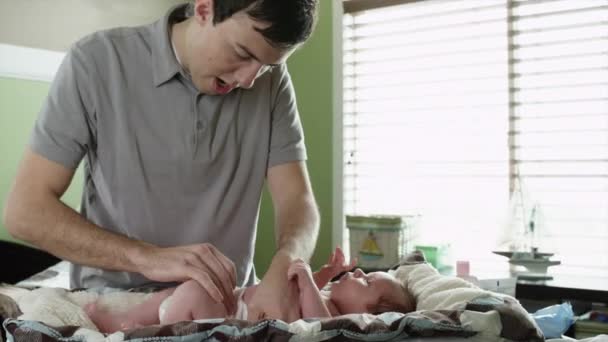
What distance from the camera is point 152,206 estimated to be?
1598 mm

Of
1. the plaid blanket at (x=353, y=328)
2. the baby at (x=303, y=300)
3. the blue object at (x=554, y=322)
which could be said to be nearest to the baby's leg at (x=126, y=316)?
the baby at (x=303, y=300)

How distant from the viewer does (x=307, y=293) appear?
4.64 feet

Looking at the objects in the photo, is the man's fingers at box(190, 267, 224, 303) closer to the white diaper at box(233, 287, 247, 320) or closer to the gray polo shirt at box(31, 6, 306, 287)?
the white diaper at box(233, 287, 247, 320)

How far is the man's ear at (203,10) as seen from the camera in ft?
4.93

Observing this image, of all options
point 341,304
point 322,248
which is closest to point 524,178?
point 322,248

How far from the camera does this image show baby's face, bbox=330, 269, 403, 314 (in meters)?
1.62

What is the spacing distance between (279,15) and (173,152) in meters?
0.43

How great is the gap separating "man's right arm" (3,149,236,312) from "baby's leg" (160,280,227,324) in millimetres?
19

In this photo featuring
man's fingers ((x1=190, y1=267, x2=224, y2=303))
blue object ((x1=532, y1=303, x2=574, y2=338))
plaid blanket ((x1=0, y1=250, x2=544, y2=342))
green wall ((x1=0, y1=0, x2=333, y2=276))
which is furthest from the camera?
green wall ((x1=0, y1=0, x2=333, y2=276))

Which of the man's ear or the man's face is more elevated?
the man's ear

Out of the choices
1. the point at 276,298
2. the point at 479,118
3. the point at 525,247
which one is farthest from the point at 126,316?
the point at 479,118

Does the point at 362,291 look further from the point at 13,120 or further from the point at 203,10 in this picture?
the point at 13,120

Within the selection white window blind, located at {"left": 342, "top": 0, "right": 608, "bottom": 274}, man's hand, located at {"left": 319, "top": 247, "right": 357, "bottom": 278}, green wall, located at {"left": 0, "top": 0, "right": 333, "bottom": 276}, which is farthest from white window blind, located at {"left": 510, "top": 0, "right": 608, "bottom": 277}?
man's hand, located at {"left": 319, "top": 247, "right": 357, "bottom": 278}

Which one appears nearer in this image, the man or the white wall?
the man
